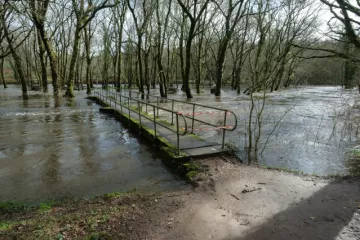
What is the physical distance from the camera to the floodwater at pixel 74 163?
5020 millimetres

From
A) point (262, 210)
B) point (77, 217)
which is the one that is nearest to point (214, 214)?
point (262, 210)

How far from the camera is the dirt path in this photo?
3215 millimetres

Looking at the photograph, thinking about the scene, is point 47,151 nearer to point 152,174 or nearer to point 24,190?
point 24,190

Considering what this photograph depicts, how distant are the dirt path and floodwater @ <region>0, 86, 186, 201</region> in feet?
3.13

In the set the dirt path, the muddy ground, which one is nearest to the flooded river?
the muddy ground

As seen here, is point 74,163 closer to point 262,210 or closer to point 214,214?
point 214,214

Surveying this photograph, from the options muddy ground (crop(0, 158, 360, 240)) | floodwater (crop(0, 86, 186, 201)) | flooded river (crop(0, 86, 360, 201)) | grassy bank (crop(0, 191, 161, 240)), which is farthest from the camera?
flooded river (crop(0, 86, 360, 201))

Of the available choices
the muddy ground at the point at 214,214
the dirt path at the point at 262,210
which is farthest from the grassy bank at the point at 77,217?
the dirt path at the point at 262,210

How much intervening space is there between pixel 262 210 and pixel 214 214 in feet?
2.36

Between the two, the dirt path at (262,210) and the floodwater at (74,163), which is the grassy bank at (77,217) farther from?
the floodwater at (74,163)

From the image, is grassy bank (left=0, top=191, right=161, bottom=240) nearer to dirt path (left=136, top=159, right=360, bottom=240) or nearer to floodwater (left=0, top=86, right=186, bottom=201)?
dirt path (left=136, top=159, right=360, bottom=240)

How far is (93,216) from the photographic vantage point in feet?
11.3

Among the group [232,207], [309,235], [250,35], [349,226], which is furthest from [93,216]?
[250,35]

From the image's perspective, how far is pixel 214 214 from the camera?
3658mm
